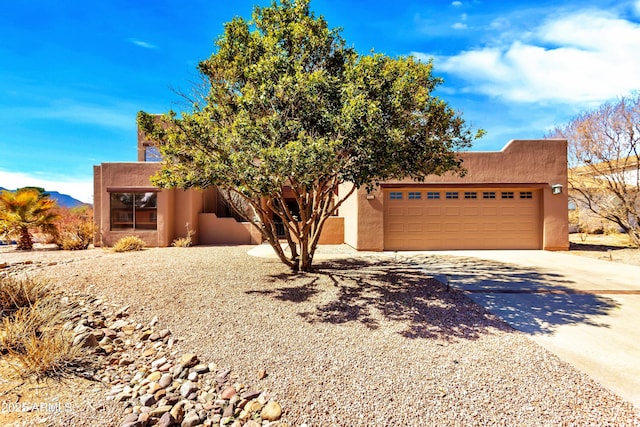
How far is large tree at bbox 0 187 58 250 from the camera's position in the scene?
1290 cm

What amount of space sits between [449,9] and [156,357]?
9359mm

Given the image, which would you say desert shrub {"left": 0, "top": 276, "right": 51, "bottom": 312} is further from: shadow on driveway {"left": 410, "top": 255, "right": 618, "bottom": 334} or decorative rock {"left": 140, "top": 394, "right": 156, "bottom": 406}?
shadow on driveway {"left": 410, "top": 255, "right": 618, "bottom": 334}

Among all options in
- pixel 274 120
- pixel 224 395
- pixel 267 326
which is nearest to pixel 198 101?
pixel 274 120

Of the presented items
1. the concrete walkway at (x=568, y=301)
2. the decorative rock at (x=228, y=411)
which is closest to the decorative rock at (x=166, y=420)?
the decorative rock at (x=228, y=411)

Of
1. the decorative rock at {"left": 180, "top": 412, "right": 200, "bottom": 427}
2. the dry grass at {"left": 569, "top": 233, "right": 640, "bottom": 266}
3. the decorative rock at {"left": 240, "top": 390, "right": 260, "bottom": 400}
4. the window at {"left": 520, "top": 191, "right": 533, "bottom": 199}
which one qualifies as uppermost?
the window at {"left": 520, "top": 191, "right": 533, "bottom": 199}

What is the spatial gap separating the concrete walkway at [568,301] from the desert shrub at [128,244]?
24.4 feet

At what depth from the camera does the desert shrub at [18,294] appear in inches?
206

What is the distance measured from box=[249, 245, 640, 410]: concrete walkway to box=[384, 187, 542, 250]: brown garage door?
186 cm

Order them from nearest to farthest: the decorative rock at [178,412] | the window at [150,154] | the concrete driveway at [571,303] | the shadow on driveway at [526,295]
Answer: the decorative rock at [178,412]
the concrete driveway at [571,303]
the shadow on driveway at [526,295]
the window at [150,154]

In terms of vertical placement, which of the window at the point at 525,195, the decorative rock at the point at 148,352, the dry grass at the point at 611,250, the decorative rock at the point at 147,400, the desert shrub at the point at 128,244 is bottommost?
the decorative rock at the point at 147,400

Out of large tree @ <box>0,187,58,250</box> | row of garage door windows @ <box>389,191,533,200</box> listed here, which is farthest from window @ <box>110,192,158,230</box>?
row of garage door windows @ <box>389,191,533,200</box>

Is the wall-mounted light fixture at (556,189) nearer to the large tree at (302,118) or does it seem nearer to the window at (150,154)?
the large tree at (302,118)

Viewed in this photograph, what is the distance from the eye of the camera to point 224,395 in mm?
3377

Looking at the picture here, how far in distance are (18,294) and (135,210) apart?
9.44m
